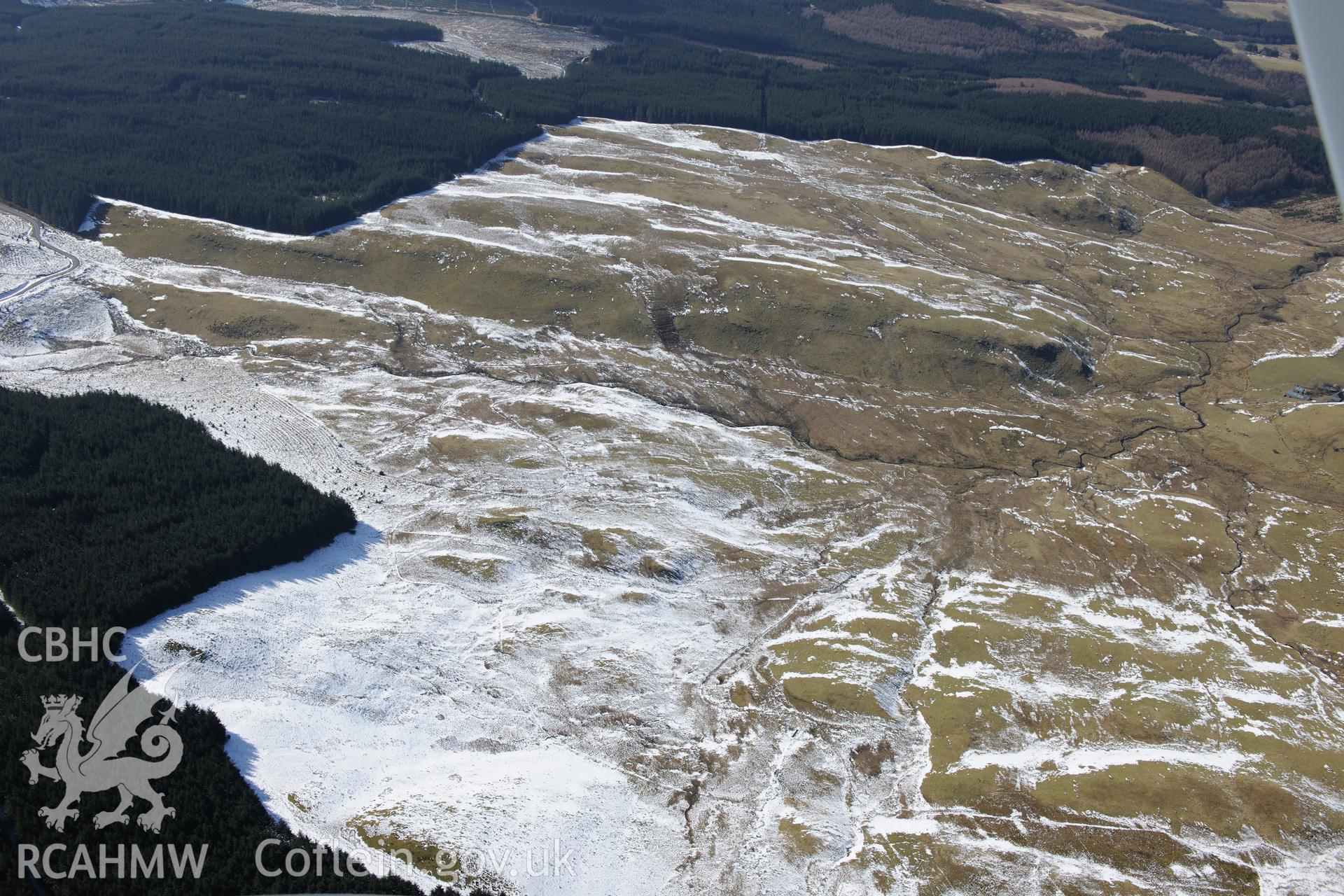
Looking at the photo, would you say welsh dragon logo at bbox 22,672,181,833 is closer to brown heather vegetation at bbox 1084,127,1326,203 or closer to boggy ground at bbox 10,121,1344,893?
boggy ground at bbox 10,121,1344,893

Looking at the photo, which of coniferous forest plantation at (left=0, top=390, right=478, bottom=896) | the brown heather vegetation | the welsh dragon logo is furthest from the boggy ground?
the brown heather vegetation

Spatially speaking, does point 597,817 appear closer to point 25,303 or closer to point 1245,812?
point 1245,812

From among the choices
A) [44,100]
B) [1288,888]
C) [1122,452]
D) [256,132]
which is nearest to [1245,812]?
[1288,888]

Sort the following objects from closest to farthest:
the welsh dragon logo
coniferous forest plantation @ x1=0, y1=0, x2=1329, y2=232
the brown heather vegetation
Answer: the welsh dragon logo < coniferous forest plantation @ x1=0, y1=0, x2=1329, y2=232 < the brown heather vegetation

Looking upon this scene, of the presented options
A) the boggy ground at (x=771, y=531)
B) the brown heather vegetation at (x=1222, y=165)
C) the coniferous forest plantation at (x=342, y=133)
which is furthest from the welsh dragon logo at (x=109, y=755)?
the brown heather vegetation at (x=1222, y=165)

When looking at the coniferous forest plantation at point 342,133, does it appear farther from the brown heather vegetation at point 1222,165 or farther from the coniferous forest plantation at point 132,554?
the coniferous forest plantation at point 132,554

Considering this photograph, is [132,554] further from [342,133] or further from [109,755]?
[342,133]
